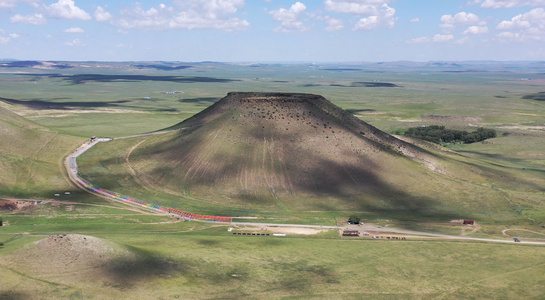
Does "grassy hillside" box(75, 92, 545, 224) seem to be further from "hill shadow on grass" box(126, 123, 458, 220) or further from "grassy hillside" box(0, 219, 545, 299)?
"grassy hillside" box(0, 219, 545, 299)

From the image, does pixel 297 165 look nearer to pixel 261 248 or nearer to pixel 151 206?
pixel 151 206

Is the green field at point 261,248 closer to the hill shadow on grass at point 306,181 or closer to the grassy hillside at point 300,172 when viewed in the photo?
the grassy hillside at point 300,172

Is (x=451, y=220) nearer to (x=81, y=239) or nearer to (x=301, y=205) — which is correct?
(x=301, y=205)

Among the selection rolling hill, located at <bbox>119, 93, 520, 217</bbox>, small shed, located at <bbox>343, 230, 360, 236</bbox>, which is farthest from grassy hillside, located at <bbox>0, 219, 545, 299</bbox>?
rolling hill, located at <bbox>119, 93, 520, 217</bbox>

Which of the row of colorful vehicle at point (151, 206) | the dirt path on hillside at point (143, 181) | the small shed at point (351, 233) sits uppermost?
the dirt path on hillside at point (143, 181)

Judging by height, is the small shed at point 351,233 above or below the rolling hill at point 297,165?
below

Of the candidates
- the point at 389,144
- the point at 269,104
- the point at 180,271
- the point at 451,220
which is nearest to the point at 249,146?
the point at 269,104

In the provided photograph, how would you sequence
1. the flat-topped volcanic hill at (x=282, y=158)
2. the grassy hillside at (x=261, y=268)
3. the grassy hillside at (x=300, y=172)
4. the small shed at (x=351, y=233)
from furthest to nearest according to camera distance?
1. the flat-topped volcanic hill at (x=282, y=158)
2. the grassy hillside at (x=300, y=172)
3. the small shed at (x=351, y=233)
4. the grassy hillside at (x=261, y=268)

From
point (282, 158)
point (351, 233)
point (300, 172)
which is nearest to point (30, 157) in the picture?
point (282, 158)

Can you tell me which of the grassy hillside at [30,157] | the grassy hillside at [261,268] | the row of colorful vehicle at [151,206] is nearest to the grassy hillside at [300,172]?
the row of colorful vehicle at [151,206]
